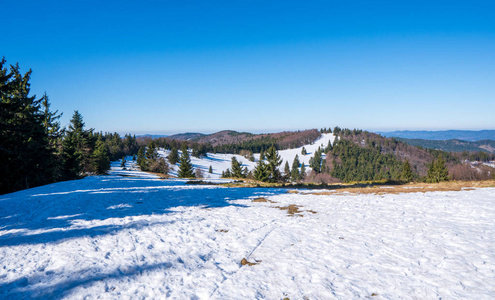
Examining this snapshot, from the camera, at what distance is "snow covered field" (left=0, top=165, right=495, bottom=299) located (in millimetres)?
4828

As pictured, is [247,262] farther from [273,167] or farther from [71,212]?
[273,167]

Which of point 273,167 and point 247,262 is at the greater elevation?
point 247,262

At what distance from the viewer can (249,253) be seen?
21.6ft

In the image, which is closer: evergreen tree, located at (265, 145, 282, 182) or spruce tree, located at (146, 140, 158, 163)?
evergreen tree, located at (265, 145, 282, 182)

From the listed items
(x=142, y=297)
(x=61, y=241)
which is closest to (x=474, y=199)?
(x=142, y=297)

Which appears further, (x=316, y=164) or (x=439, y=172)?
(x=316, y=164)

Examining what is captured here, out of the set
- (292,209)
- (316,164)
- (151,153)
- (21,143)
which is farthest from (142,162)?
(316,164)

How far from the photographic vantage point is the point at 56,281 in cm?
509

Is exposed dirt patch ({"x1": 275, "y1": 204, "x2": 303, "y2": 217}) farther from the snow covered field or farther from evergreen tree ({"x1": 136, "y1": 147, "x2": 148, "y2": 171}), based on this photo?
evergreen tree ({"x1": 136, "y1": 147, "x2": 148, "y2": 171})

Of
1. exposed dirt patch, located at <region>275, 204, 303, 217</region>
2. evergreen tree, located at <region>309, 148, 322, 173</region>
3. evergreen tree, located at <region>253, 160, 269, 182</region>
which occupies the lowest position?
evergreen tree, located at <region>309, 148, 322, 173</region>

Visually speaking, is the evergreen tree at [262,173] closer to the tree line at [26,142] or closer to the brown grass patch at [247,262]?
the tree line at [26,142]

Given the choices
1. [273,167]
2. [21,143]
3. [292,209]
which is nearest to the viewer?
[292,209]

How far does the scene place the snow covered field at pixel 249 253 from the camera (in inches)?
190

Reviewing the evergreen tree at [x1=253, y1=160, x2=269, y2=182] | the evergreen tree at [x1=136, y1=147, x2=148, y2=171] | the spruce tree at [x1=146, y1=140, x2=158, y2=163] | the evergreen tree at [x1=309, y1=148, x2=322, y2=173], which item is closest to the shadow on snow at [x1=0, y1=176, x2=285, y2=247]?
the evergreen tree at [x1=253, y1=160, x2=269, y2=182]
